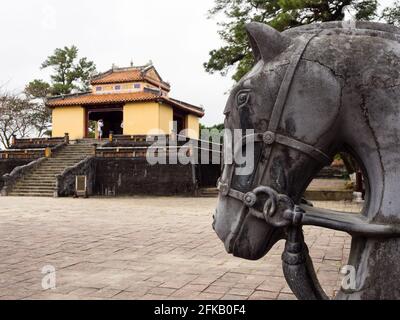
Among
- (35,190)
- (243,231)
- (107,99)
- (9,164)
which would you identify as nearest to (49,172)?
(35,190)

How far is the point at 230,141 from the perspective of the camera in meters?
1.58

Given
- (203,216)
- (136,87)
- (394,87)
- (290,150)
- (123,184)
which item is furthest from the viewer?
(136,87)

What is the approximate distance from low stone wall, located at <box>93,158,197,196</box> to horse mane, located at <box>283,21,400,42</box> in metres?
17.8

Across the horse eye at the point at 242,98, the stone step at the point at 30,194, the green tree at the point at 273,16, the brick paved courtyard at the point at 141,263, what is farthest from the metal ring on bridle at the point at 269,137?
the stone step at the point at 30,194

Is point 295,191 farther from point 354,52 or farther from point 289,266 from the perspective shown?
point 354,52

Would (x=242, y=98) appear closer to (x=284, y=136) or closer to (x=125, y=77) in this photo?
(x=284, y=136)

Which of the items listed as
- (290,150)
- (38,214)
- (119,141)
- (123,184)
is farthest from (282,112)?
(119,141)

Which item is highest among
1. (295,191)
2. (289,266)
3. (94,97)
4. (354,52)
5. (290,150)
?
(94,97)

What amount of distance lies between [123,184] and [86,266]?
15.7 metres

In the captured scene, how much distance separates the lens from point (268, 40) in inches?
58.9

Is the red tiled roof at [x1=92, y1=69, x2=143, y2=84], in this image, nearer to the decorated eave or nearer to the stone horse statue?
the decorated eave

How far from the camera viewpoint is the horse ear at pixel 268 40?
1.48 m

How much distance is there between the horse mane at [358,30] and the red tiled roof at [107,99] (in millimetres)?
23737

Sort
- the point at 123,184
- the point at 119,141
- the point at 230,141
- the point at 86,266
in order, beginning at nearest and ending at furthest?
the point at 230,141
the point at 86,266
the point at 123,184
the point at 119,141
